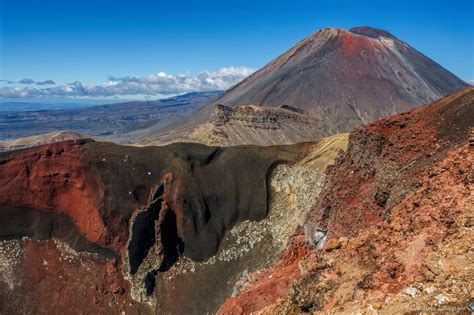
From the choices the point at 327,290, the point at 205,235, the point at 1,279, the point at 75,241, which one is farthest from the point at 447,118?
the point at 1,279

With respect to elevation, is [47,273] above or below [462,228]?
below

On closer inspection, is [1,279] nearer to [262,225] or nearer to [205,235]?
[205,235]

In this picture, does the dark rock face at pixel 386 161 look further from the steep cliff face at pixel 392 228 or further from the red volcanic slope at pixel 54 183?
the red volcanic slope at pixel 54 183

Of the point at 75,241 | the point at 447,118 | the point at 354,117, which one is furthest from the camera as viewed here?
the point at 354,117

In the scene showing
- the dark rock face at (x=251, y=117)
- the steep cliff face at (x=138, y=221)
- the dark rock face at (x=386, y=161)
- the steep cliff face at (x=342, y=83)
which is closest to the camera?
the dark rock face at (x=386, y=161)

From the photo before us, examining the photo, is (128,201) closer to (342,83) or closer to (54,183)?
(54,183)

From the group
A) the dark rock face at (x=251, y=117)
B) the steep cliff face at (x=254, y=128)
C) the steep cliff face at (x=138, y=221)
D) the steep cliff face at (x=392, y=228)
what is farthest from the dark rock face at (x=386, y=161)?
the dark rock face at (x=251, y=117)

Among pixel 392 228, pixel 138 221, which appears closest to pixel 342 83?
pixel 138 221
